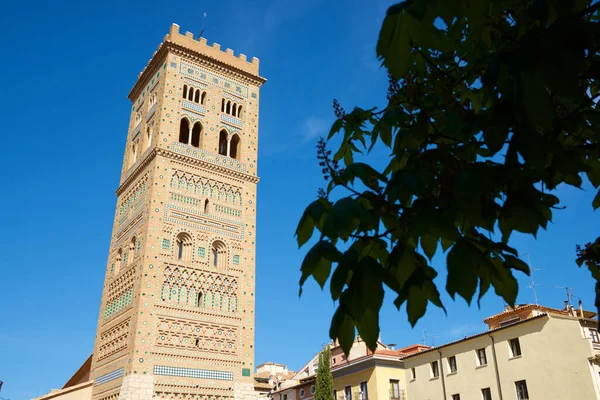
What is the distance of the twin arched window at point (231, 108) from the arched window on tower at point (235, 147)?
3.90 ft

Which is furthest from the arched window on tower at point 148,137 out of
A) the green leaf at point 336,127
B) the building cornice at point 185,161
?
the green leaf at point 336,127

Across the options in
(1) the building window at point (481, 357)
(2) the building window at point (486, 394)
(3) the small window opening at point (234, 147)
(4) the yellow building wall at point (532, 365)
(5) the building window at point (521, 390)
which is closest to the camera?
(4) the yellow building wall at point (532, 365)

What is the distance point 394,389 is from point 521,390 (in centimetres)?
900

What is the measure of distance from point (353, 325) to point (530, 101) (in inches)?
36.4

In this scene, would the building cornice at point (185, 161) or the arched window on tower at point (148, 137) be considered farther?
the arched window on tower at point (148, 137)

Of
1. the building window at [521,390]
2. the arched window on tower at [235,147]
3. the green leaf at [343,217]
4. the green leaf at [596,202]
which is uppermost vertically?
the arched window on tower at [235,147]

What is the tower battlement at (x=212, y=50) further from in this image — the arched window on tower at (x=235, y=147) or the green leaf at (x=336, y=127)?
the green leaf at (x=336, y=127)

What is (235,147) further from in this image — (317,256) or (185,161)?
(317,256)

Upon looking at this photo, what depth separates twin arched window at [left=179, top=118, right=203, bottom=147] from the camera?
91.7 ft

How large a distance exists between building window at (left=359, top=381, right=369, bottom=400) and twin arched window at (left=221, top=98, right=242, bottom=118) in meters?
16.4

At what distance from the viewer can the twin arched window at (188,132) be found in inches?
1101

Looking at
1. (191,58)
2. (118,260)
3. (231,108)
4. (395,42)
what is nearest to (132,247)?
(118,260)

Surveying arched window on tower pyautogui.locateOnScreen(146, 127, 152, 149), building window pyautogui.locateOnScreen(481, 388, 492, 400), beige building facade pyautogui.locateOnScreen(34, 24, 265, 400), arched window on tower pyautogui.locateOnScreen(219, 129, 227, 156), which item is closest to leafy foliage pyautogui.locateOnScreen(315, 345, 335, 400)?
beige building facade pyautogui.locateOnScreen(34, 24, 265, 400)

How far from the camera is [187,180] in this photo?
26594 millimetres
